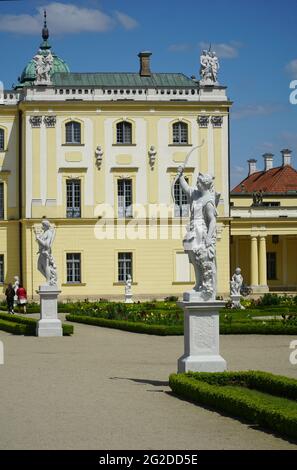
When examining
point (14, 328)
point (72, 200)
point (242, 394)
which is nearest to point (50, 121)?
point (72, 200)

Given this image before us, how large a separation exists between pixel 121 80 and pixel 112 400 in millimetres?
39552

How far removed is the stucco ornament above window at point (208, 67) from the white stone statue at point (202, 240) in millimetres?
34239

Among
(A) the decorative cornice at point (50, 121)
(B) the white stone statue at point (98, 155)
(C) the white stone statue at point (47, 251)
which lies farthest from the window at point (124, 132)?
(C) the white stone statue at point (47, 251)

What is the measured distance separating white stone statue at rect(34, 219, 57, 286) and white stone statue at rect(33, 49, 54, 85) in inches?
847

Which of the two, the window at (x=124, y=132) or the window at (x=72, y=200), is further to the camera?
the window at (x=124, y=132)

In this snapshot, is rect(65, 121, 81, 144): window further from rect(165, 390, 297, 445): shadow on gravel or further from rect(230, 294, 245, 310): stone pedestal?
rect(165, 390, 297, 445): shadow on gravel

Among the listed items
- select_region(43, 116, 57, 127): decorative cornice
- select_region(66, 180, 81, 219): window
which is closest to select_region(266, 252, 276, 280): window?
select_region(66, 180, 81, 219): window

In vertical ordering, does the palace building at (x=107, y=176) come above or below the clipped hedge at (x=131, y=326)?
above

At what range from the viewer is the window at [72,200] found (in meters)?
50.2

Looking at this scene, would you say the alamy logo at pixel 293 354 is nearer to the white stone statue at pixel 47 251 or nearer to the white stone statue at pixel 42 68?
the white stone statue at pixel 47 251

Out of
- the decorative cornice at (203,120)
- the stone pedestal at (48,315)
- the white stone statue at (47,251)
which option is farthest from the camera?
the decorative cornice at (203,120)

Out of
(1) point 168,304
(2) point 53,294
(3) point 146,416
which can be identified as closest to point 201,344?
(3) point 146,416

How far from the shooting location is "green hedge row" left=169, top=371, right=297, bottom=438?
11711mm

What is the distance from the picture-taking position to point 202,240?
1697cm
